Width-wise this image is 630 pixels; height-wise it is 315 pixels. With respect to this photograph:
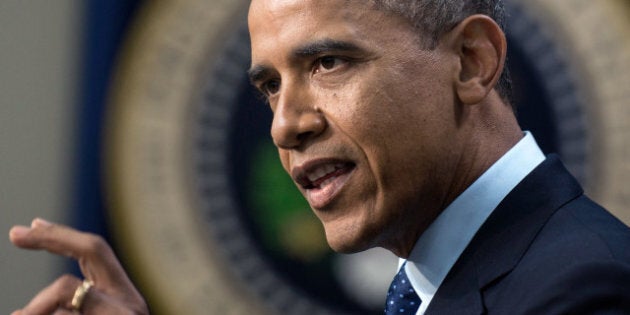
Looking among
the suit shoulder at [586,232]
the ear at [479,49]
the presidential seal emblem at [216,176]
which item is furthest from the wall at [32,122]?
the suit shoulder at [586,232]

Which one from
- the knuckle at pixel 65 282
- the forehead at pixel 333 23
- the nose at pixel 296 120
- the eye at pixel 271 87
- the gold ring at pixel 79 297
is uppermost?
the forehead at pixel 333 23

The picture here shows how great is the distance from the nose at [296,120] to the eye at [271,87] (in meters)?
0.09

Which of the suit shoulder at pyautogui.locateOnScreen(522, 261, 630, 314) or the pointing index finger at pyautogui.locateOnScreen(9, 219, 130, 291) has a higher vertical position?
the pointing index finger at pyautogui.locateOnScreen(9, 219, 130, 291)

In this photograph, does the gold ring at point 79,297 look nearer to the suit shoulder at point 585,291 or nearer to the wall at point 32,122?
the suit shoulder at point 585,291

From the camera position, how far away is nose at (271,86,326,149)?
1.37 meters

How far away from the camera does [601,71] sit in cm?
250

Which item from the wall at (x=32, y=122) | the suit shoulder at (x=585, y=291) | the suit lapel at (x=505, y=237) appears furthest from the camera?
the wall at (x=32, y=122)

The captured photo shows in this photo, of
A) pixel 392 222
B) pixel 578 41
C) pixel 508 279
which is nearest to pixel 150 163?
pixel 578 41

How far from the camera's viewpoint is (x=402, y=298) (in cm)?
148

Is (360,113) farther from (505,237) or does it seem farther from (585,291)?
(585,291)

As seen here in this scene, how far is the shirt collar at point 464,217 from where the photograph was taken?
141 cm

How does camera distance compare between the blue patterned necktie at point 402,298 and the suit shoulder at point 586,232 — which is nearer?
the suit shoulder at point 586,232

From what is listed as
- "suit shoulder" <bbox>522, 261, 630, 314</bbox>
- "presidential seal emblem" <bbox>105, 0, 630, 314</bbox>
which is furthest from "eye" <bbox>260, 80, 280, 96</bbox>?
"presidential seal emblem" <bbox>105, 0, 630, 314</bbox>

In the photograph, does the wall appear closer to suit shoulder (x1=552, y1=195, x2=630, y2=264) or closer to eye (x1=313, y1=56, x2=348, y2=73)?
eye (x1=313, y1=56, x2=348, y2=73)
